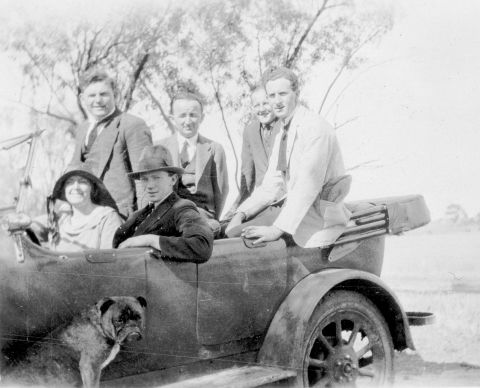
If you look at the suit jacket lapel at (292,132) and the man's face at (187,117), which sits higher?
the man's face at (187,117)

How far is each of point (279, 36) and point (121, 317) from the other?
219 cm

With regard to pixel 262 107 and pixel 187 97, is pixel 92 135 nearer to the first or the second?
pixel 187 97

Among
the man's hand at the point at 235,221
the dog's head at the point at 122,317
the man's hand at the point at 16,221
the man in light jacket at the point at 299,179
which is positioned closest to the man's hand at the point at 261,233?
the man in light jacket at the point at 299,179

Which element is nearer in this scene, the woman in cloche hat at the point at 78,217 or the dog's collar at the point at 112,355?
the dog's collar at the point at 112,355

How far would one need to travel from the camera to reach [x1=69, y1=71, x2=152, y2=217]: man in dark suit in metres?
Answer: 4.16

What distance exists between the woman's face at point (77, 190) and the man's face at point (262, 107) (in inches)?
49.9

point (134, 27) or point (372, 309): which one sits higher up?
point (134, 27)

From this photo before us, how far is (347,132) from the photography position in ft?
14.4

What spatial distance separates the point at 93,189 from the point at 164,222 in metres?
0.56

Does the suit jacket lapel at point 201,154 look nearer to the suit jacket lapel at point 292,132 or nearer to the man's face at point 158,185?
the suit jacket lapel at point 292,132

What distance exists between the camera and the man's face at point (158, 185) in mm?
3633

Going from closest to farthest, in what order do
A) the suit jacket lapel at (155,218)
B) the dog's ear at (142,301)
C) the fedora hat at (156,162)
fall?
the dog's ear at (142,301) < the suit jacket lapel at (155,218) < the fedora hat at (156,162)

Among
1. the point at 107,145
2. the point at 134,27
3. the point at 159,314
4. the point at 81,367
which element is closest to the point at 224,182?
the point at 107,145

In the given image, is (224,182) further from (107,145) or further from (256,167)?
(107,145)
